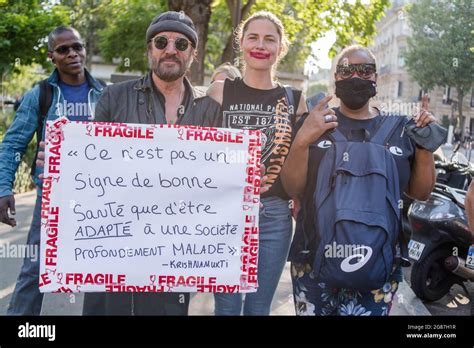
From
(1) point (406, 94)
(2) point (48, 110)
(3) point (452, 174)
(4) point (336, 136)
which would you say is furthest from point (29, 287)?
(3) point (452, 174)

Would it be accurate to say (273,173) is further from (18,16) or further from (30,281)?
(18,16)

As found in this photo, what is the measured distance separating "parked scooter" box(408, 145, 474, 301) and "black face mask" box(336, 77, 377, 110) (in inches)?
95.2

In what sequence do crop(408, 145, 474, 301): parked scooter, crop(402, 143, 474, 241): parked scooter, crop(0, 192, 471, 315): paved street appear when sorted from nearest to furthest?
crop(0, 192, 471, 315): paved street < crop(408, 145, 474, 301): parked scooter < crop(402, 143, 474, 241): parked scooter

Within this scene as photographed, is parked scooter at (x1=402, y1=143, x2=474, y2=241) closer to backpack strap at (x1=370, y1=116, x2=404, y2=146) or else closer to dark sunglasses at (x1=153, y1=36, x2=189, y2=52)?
backpack strap at (x1=370, y1=116, x2=404, y2=146)

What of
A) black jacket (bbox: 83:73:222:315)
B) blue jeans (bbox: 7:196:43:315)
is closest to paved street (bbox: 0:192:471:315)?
blue jeans (bbox: 7:196:43:315)

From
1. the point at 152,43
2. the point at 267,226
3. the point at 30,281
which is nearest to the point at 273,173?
the point at 267,226

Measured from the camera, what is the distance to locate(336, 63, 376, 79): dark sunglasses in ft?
8.91

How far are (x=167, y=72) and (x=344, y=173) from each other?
0.97m

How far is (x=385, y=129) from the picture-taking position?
2668 mm

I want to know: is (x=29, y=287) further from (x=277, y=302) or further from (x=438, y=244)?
(x=438, y=244)

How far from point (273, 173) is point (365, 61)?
72 centimetres

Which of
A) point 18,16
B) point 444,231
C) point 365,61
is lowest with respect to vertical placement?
point 444,231

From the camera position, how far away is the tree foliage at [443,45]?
3.49 meters

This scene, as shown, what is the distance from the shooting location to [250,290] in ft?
8.84
